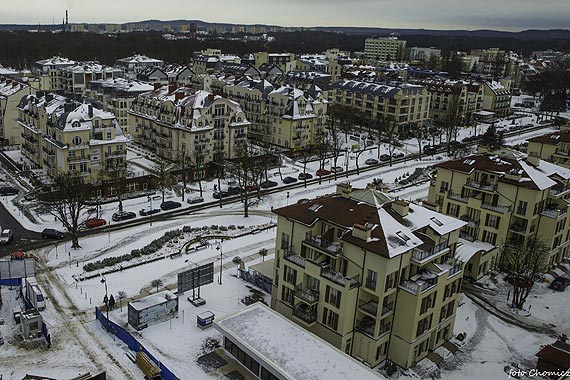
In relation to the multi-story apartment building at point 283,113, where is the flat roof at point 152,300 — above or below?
below

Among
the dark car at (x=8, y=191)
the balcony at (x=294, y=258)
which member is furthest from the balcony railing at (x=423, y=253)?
the dark car at (x=8, y=191)

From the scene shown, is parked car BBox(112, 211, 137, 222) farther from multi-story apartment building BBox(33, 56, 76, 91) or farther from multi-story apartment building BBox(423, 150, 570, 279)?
multi-story apartment building BBox(33, 56, 76, 91)

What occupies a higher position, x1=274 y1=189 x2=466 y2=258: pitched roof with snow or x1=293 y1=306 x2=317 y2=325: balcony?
x1=274 y1=189 x2=466 y2=258: pitched roof with snow

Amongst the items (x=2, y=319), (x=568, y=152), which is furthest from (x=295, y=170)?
(x=2, y=319)

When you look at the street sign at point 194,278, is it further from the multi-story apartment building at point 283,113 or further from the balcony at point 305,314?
the multi-story apartment building at point 283,113

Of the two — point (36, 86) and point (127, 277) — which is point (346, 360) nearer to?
point (127, 277)

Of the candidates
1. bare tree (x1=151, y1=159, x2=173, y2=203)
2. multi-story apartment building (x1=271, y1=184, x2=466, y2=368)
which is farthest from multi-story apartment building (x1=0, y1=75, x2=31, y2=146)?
multi-story apartment building (x1=271, y1=184, x2=466, y2=368)
